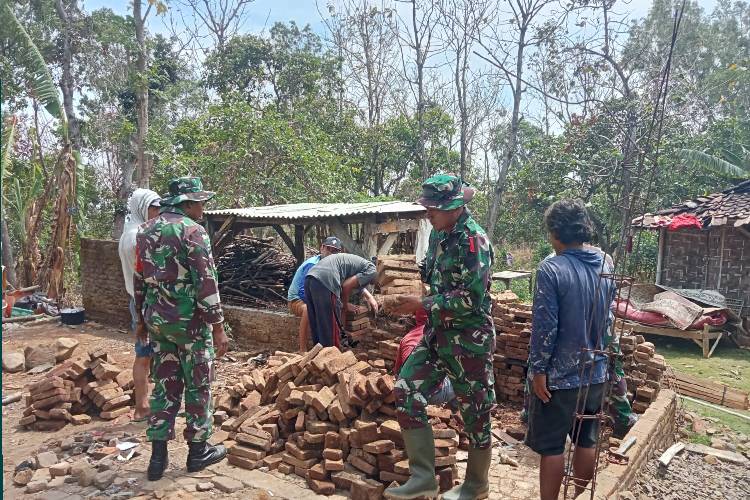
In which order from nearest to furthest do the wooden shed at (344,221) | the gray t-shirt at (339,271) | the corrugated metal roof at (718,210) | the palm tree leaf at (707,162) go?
1. the gray t-shirt at (339,271)
2. the wooden shed at (344,221)
3. the corrugated metal roof at (718,210)
4. the palm tree leaf at (707,162)

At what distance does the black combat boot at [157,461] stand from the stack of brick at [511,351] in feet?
10.9

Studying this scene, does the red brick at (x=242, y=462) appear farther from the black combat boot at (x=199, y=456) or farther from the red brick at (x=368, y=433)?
the red brick at (x=368, y=433)

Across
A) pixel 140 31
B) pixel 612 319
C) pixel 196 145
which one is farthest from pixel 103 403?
pixel 140 31

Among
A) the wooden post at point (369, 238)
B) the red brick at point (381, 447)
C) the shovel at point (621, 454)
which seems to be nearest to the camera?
the red brick at point (381, 447)

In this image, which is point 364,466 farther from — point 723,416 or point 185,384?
point 723,416

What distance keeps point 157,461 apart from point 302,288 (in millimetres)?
3230

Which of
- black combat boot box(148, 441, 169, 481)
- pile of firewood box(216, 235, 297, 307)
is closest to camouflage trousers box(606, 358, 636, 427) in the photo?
black combat boot box(148, 441, 169, 481)

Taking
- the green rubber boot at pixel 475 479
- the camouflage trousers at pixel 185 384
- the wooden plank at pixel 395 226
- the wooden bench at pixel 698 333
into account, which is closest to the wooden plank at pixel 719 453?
the green rubber boot at pixel 475 479

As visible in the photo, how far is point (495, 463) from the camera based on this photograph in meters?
4.52

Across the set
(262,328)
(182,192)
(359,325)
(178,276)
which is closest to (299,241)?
(262,328)

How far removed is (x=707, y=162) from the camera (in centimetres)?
1502

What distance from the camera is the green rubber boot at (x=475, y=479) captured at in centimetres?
348

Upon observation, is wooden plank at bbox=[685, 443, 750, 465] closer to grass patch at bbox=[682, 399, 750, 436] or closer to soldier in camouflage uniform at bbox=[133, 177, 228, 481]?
grass patch at bbox=[682, 399, 750, 436]

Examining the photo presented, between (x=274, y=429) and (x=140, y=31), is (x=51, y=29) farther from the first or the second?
(x=274, y=429)
